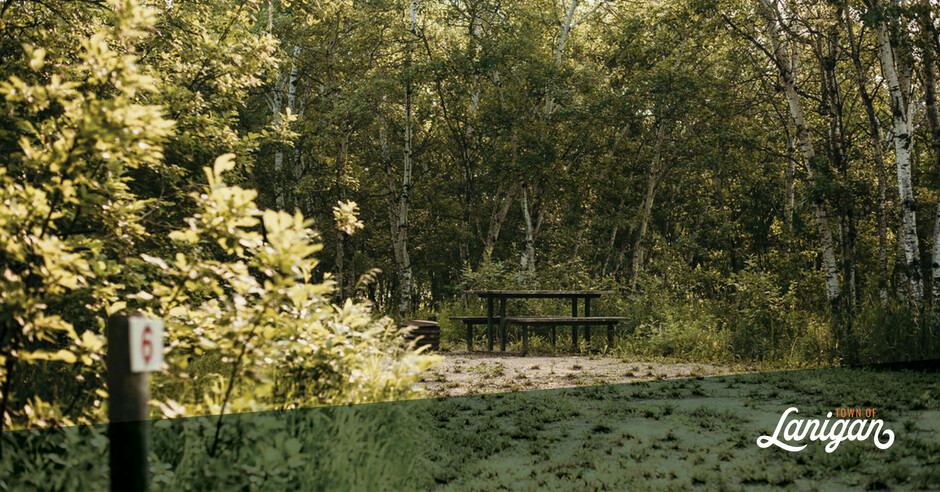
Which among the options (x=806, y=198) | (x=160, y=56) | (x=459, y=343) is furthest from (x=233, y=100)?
(x=806, y=198)

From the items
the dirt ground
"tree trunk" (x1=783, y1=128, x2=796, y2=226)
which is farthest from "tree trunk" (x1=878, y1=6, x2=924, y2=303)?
"tree trunk" (x1=783, y1=128, x2=796, y2=226)

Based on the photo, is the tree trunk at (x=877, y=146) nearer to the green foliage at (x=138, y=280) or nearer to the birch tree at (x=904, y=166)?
the birch tree at (x=904, y=166)

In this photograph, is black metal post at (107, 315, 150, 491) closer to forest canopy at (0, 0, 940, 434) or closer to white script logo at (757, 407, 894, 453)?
forest canopy at (0, 0, 940, 434)

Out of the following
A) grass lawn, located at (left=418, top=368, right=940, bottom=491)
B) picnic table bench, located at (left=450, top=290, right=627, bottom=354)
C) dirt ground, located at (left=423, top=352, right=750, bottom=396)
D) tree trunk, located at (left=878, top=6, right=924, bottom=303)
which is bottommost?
grass lawn, located at (left=418, top=368, right=940, bottom=491)

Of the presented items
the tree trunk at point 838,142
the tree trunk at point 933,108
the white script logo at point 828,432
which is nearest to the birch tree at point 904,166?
the tree trunk at point 933,108

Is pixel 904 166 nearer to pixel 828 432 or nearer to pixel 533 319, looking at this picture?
pixel 533 319

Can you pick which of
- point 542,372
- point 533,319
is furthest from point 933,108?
point 542,372

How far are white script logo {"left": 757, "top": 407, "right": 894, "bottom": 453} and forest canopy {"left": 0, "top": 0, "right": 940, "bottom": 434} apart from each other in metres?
3.05

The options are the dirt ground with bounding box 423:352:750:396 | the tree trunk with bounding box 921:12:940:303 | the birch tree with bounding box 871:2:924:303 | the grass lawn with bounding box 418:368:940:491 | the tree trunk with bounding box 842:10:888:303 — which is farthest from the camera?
the tree trunk with bounding box 842:10:888:303

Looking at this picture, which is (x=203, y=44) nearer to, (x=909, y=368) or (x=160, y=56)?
(x=160, y=56)

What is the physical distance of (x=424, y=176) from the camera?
27.8 metres

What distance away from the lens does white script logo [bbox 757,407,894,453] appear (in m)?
5.32

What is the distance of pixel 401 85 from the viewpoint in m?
18.3

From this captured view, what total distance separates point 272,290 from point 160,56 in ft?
18.5
